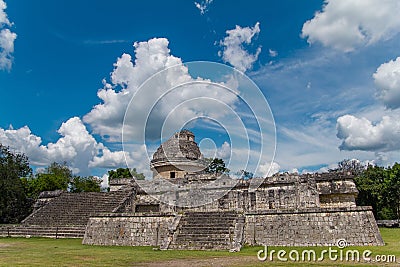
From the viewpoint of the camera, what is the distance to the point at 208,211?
710 inches

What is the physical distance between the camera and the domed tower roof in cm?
2828

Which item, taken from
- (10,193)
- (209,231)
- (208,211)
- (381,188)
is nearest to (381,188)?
(381,188)

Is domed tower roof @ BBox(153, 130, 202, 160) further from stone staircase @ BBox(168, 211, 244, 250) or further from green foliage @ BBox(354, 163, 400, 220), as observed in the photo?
green foliage @ BBox(354, 163, 400, 220)

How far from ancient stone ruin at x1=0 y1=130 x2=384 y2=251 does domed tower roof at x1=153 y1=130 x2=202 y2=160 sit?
0.28 ft

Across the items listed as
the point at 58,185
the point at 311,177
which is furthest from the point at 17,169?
the point at 311,177

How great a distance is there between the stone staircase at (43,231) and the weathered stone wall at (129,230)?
3.06m

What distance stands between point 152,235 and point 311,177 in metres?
10.4

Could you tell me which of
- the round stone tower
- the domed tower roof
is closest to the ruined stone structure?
the round stone tower

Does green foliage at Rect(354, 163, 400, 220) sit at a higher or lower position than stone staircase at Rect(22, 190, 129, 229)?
higher

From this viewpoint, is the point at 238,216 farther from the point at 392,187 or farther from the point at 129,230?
the point at 392,187

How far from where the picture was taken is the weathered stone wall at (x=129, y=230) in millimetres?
15094

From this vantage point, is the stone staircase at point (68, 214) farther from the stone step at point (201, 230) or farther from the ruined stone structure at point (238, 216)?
the stone step at point (201, 230)

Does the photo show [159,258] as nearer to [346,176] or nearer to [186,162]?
[346,176]

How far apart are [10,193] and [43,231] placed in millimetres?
13072
